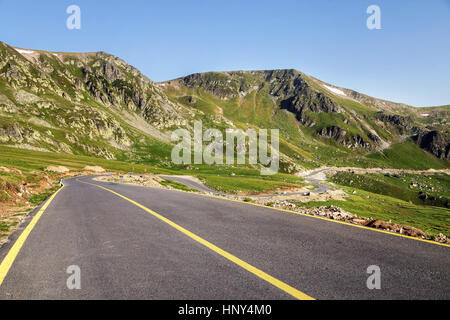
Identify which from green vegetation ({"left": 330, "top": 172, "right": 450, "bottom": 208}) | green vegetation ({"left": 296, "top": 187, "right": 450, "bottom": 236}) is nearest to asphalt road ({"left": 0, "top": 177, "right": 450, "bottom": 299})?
green vegetation ({"left": 296, "top": 187, "right": 450, "bottom": 236})

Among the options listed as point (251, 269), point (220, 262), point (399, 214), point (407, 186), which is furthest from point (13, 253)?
point (407, 186)

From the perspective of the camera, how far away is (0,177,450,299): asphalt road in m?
4.02

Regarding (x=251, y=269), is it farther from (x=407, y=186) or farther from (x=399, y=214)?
(x=407, y=186)

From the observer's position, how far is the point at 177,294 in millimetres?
3928

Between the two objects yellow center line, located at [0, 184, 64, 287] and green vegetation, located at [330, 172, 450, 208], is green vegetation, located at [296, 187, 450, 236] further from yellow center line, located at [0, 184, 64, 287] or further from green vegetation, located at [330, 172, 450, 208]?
green vegetation, located at [330, 172, 450, 208]

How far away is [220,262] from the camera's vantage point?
5.14 m

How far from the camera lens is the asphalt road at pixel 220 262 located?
4.02 m

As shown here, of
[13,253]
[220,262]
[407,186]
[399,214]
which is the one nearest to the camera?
[220,262]

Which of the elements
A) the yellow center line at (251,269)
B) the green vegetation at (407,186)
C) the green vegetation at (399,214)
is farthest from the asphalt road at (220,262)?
the green vegetation at (407,186)

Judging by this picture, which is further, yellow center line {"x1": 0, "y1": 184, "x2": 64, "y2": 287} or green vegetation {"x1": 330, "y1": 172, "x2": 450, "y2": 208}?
green vegetation {"x1": 330, "y1": 172, "x2": 450, "y2": 208}

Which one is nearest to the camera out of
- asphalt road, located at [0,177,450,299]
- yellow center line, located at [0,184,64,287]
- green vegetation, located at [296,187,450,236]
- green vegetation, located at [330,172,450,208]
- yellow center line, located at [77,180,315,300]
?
yellow center line, located at [77,180,315,300]

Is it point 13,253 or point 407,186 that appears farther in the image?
point 407,186

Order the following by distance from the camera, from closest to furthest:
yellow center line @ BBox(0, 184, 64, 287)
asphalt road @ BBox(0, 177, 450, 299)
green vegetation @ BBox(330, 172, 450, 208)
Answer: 1. asphalt road @ BBox(0, 177, 450, 299)
2. yellow center line @ BBox(0, 184, 64, 287)
3. green vegetation @ BBox(330, 172, 450, 208)
